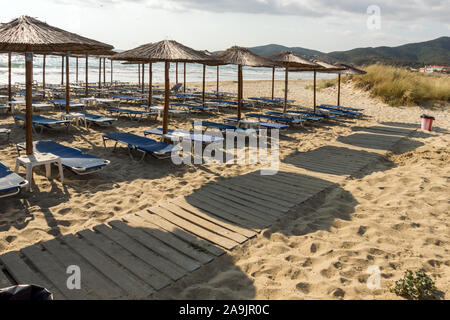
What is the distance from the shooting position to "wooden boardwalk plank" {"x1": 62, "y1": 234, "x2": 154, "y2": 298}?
8.87 feet

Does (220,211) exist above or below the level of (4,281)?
above

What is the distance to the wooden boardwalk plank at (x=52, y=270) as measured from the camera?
2.62m

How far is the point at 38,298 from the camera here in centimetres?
170

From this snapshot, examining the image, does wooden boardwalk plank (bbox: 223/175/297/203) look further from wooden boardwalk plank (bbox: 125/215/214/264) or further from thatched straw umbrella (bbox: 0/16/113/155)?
thatched straw umbrella (bbox: 0/16/113/155)

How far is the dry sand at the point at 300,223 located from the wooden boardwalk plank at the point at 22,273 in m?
0.28

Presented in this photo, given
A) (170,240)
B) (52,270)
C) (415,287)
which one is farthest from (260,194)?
(52,270)

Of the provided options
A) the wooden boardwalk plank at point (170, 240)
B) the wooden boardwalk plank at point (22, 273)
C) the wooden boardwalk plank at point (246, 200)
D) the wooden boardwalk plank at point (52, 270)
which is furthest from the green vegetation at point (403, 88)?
the wooden boardwalk plank at point (22, 273)

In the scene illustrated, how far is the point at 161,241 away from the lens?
347 centimetres

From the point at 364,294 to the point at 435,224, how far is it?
192 centimetres

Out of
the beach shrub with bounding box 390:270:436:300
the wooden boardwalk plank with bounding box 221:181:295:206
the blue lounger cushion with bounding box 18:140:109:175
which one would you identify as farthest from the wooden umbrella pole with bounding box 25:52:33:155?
the beach shrub with bounding box 390:270:436:300

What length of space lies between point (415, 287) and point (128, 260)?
7.97 ft

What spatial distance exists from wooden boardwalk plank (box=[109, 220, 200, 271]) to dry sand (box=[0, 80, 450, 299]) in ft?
0.48

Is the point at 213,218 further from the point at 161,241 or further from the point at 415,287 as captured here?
the point at 415,287
